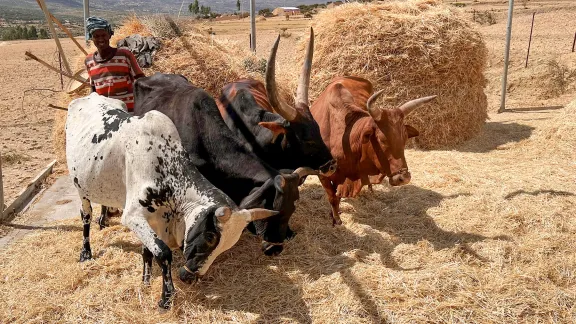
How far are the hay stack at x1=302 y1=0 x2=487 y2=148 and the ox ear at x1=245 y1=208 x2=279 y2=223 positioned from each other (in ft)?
17.5

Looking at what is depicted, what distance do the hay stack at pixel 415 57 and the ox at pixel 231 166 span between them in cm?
456

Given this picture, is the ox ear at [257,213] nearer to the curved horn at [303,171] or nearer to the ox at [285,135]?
the curved horn at [303,171]

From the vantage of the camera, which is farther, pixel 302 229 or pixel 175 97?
pixel 302 229

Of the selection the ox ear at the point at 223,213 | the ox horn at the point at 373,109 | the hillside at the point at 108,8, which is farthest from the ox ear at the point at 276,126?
the hillside at the point at 108,8

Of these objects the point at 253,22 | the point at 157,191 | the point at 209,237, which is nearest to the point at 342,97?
the point at 157,191

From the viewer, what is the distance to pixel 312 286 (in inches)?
153

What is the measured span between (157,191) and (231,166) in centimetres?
67

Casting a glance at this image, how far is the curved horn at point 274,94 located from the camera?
3.69 m

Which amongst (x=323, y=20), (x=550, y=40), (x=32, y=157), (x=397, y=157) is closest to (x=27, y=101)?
(x=32, y=157)

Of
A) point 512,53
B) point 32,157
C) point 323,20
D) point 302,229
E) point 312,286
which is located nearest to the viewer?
point 312,286

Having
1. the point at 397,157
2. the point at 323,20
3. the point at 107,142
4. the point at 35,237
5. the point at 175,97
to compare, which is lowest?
the point at 35,237

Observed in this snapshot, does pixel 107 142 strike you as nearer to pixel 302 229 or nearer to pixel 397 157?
pixel 302 229

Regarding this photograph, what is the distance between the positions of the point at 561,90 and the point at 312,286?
11.5m

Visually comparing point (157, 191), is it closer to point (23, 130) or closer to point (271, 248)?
point (271, 248)
